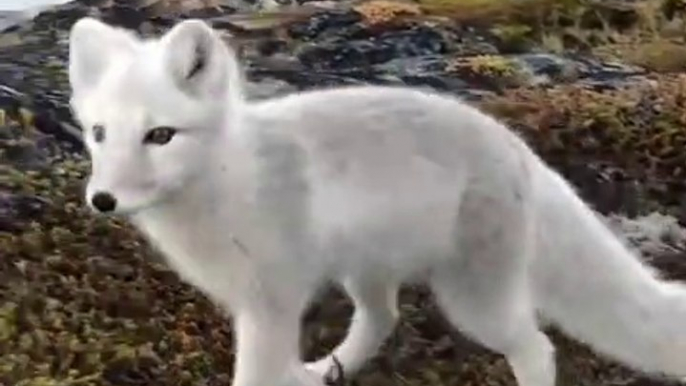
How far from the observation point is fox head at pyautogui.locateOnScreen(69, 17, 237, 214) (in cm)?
147

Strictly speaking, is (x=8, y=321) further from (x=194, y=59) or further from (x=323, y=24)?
(x=323, y=24)

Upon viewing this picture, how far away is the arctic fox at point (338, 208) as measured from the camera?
152 centimetres

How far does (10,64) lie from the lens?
8.77ft

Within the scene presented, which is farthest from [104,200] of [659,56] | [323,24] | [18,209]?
[659,56]

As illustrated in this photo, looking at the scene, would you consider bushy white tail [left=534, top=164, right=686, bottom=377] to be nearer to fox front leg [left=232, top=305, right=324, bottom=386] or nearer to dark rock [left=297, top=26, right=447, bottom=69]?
fox front leg [left=232, top=305, right=324, bottom=386]

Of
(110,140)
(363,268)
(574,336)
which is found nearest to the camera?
(110,140)

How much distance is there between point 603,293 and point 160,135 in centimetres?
63

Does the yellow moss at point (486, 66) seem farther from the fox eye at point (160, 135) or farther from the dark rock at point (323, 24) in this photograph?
the fox eye at point (160, 135)

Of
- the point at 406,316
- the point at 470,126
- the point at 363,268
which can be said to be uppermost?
the point at 470,126

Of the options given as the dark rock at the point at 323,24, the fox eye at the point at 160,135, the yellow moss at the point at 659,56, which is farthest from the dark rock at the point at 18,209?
the yellow moss at the point at 659,56

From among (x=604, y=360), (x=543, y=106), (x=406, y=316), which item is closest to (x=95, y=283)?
(x=406, y=316)

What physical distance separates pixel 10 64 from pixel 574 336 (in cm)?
123

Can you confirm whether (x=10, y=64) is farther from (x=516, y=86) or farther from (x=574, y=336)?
(x=574, y=336)

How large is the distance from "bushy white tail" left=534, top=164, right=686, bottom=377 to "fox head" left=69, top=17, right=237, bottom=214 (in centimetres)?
47
